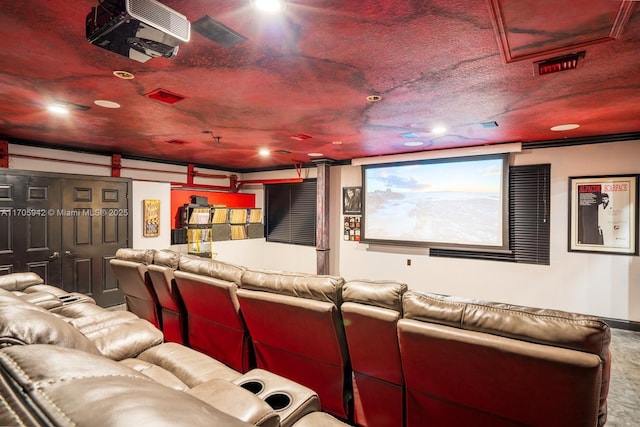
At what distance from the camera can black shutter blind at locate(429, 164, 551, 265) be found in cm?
438

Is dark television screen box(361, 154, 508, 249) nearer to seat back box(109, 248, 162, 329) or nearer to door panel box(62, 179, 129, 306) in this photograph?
seat back box(109, 248, 162, 329)

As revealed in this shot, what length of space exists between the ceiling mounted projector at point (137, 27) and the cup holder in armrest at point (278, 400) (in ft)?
5.02

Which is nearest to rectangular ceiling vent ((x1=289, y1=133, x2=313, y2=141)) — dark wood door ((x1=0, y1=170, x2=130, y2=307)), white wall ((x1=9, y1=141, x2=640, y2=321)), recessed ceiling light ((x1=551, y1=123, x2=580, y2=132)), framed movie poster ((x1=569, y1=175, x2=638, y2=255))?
white wall ((x1=9, y1=141, x2=640, y2=321))

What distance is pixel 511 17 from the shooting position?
153 cm

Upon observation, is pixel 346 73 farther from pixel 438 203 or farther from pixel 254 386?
pixel 438 203

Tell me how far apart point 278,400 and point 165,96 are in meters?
2.50

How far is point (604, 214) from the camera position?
13.2ft

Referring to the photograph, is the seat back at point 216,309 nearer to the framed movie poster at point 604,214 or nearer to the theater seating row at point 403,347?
the theater seating row at point 403,347

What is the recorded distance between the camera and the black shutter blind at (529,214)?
4375mm

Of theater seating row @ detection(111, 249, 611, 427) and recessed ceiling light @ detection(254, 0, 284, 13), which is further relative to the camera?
recessed ceiling light @ detection(254, 0, 284, 13)

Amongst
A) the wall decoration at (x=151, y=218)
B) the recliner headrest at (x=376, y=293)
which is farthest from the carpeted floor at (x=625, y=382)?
the wall decoration at (x=151, y=218)

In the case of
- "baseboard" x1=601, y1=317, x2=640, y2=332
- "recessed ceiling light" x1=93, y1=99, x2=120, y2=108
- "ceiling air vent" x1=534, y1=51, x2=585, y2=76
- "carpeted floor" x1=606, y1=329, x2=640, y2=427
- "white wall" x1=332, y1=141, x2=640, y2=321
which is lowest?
"carpeted floor" x1=606, y1=329, x2=640, y2=427

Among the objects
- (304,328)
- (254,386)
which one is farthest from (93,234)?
(254,386)

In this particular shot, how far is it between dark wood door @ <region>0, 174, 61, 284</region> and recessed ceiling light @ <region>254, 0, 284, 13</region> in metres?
4.55
